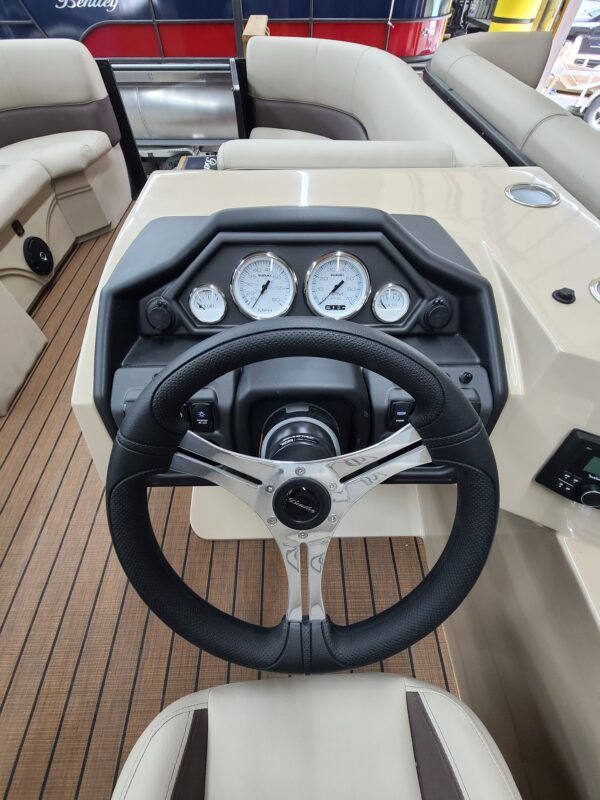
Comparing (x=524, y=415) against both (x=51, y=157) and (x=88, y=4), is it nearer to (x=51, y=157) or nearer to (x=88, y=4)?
(x=51, y=157)

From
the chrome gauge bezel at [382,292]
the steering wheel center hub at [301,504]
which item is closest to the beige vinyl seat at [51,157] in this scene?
the chrome gauge bezel at [382,292]

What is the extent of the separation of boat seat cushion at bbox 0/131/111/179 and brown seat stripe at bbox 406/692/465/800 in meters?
2.79

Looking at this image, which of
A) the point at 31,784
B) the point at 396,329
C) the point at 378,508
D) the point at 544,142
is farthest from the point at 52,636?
the point at 544,142

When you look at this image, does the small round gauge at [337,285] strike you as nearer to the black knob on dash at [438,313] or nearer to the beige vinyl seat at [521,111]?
the black knob on dash at [438,313]

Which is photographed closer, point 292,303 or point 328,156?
point 292,303

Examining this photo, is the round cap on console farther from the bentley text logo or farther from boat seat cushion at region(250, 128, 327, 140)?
the bentley text logo

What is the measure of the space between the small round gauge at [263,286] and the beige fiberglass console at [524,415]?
1.5 inches

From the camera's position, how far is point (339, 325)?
0.51 m

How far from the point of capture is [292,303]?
842 mm

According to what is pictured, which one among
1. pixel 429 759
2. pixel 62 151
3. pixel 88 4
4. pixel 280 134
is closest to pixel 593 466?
pixel 429 759

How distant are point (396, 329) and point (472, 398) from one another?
189mm

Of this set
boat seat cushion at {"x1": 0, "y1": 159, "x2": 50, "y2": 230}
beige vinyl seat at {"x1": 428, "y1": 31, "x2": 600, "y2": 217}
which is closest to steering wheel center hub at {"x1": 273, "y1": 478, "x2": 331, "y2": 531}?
beige vinyl seat at {"x1": 428, "y1": 31, "x2": 600, "y2": 217}

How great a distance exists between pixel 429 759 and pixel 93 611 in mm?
981

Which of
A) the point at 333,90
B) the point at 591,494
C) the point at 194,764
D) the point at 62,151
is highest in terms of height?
the point at 591,494
